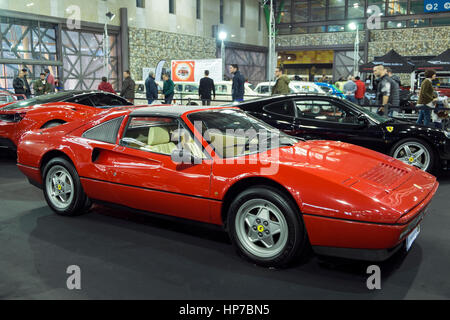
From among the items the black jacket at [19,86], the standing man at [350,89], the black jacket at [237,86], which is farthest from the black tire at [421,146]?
the black jacket at [19,86]

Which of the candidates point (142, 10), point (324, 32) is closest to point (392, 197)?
point (142, 10)

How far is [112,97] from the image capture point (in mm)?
9047

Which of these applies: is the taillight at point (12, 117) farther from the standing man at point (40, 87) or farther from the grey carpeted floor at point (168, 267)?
the standing man at point (40, 87)

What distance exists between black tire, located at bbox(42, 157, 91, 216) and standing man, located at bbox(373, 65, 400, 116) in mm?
6250

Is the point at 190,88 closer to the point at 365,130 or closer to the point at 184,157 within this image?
the point at 365,130

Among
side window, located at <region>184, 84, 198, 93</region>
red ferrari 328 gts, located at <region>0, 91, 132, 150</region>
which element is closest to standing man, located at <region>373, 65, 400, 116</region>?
red ferrari 328 gts, located at <region>0, 91, 132, 150</region>

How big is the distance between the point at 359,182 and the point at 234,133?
1437 mm

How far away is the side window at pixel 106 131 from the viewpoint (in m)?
4.33

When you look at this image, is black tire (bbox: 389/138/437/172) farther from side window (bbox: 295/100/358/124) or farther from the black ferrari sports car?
side window (bbox: 295/100/358/124)

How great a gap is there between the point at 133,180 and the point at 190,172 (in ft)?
2.17

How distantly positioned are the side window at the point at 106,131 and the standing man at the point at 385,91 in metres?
5.87

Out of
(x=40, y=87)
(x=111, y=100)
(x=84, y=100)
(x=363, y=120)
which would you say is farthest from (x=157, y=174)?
(x=40, y=87)

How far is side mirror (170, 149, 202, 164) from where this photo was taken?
11.9 ft

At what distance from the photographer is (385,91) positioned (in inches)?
341
